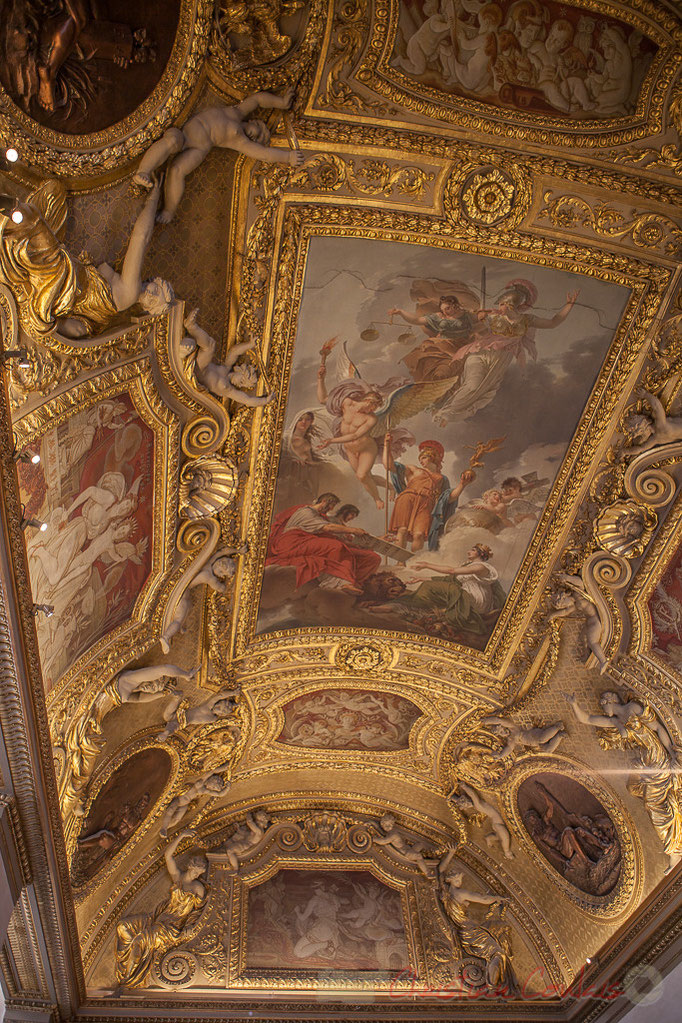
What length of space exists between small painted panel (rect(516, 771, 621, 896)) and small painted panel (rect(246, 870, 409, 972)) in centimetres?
242

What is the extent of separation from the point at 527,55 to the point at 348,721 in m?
8.75

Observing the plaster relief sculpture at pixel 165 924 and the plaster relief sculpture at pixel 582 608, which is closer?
the plaster relief sculpture at pixel 582 608

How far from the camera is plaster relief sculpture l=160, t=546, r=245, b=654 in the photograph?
9.31 meters

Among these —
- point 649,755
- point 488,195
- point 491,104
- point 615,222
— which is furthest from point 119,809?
point 491,104

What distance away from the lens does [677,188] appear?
7676mm

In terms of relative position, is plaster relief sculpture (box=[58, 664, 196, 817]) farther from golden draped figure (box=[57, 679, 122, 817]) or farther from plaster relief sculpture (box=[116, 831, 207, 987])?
plaster relief sculpture (box=[116, 831, 207, 987])

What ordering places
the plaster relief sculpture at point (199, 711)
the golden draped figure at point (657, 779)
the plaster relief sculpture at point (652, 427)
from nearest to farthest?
the plaster relief sculpture at point (652, 427)
the golden draped figure at point (657, 779)
the plaster relief sculpture at point (199, 711)

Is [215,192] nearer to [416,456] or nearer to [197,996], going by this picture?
[416,456]

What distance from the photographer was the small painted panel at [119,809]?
10047 millimetres

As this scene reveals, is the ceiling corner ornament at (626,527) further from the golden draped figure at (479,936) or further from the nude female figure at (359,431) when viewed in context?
the golden draped figure at (479,936)

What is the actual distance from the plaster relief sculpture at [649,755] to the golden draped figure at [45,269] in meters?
7.41

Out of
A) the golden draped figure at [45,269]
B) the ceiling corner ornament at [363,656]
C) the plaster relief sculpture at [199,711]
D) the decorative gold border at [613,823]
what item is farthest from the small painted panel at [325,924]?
the golden draped figure at [45,269]

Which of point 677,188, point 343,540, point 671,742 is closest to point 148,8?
point 677,188

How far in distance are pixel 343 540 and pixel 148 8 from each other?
590cm
